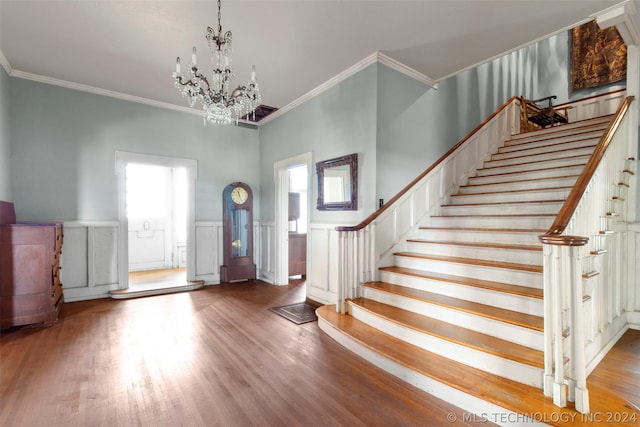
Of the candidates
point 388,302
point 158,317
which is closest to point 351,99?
point 388,302

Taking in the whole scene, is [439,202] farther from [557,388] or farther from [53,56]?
[53,56]

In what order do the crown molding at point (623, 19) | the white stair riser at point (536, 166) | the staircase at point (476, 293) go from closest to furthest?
the staircase at point (476, 293) → the crown molding at point (623, 19) → the white stair riser at point (536, 166)

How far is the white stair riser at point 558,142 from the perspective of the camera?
164 inches

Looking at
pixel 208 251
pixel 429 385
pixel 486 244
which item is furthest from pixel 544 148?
pixel 208 251

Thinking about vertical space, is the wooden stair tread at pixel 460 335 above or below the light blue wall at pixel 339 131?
below

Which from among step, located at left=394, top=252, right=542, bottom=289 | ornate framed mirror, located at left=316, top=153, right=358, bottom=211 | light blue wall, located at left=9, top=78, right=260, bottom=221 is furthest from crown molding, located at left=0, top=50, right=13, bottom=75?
step, located at left=394, top=252, right=542, bottom=289

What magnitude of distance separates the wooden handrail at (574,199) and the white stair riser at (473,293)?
73cm

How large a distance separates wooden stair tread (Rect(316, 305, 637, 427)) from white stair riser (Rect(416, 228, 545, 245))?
4.76ft

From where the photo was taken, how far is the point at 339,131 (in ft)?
14.1

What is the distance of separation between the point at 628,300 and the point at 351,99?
13.1ft

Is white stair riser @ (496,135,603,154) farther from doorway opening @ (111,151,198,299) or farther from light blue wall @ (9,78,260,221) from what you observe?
doorway opening @ (111,151,198,299)

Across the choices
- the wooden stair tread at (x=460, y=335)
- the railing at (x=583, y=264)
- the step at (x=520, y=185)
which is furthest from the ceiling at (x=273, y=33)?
the wooden stair tread at (x=460, y=335)

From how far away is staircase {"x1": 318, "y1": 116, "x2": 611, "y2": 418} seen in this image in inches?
81.4

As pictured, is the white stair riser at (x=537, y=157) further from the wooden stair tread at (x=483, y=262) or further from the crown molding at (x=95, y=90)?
the crown molding at (x=95, y=90)
